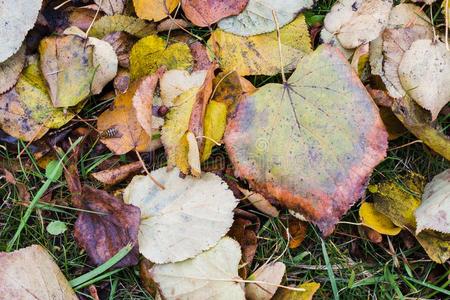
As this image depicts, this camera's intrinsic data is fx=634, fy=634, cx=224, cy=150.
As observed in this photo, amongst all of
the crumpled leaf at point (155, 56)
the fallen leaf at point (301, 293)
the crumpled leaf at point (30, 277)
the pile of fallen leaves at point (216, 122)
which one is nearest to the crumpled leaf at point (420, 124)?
the pile of fallen leaves at point (216, 122)

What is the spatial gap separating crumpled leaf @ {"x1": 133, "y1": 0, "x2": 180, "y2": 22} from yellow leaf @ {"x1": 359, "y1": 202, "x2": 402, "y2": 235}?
75 cm

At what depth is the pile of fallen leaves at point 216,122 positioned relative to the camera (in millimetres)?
1559

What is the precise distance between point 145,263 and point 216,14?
0.69 metres

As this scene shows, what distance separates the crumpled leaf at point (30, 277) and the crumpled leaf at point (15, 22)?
0.51 m

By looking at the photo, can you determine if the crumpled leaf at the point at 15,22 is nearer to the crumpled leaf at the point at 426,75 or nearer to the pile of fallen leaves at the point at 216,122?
the pile of fallen leaves at the point at 216,122

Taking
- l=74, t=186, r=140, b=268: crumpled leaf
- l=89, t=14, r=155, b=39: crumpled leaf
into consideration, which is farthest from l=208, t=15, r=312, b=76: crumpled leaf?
l=74, t=186, r=140, b=268: crumpled leaf

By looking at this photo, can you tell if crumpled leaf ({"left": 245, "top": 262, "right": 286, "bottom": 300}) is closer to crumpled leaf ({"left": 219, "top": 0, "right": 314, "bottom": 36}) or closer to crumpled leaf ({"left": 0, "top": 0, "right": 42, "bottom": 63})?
crumpled leaf ({"left": 219, "top": 0, "right": 314, "bottom": 36})

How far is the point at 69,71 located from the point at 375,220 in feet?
2.99

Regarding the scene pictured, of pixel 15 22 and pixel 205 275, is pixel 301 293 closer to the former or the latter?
pixel 205 275

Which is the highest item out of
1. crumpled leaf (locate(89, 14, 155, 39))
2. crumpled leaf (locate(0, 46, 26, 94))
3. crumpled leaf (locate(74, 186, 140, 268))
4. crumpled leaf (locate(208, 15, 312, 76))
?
crumpled leaf (locate(89, 14, 155, 39))

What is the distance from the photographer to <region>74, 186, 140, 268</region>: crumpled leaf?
63.7 inches

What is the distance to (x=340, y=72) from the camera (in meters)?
1.58

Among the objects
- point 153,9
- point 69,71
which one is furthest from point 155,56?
point 69,71

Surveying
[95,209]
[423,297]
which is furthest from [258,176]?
[423,297]
